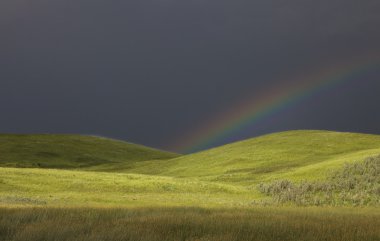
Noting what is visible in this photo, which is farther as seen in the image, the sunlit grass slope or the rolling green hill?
the sunlit grass slope

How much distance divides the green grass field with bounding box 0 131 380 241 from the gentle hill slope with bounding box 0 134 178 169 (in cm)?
36

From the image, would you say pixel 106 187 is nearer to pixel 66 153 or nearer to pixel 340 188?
pixel 340 188

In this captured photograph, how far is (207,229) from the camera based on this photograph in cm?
1529

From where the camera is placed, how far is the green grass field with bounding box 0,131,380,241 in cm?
1468

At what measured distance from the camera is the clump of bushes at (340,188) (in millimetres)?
42072

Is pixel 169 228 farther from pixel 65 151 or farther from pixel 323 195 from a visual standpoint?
pixel 65 151

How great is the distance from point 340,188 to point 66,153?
10318cm

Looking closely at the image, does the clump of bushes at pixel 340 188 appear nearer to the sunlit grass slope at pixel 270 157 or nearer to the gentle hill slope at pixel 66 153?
the sunlit grass slope at pixel 270 157

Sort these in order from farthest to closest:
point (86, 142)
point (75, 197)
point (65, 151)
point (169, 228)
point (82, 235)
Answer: point (86, 142) < point (65, 151) < point (75, 197) < point (169, 228) < point (82, 235)

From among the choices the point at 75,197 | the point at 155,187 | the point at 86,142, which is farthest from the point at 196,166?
the point at 86,142

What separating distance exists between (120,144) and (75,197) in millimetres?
142293

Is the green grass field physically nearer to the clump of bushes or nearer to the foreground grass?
the foreground grass

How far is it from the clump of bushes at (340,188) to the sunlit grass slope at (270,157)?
665 centimetres

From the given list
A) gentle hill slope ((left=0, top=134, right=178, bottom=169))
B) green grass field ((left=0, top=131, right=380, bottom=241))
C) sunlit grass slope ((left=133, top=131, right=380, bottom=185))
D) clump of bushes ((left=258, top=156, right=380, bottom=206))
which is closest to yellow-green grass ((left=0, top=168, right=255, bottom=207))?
green grass field ((left=0, top=131, right=380, bottom=241))
